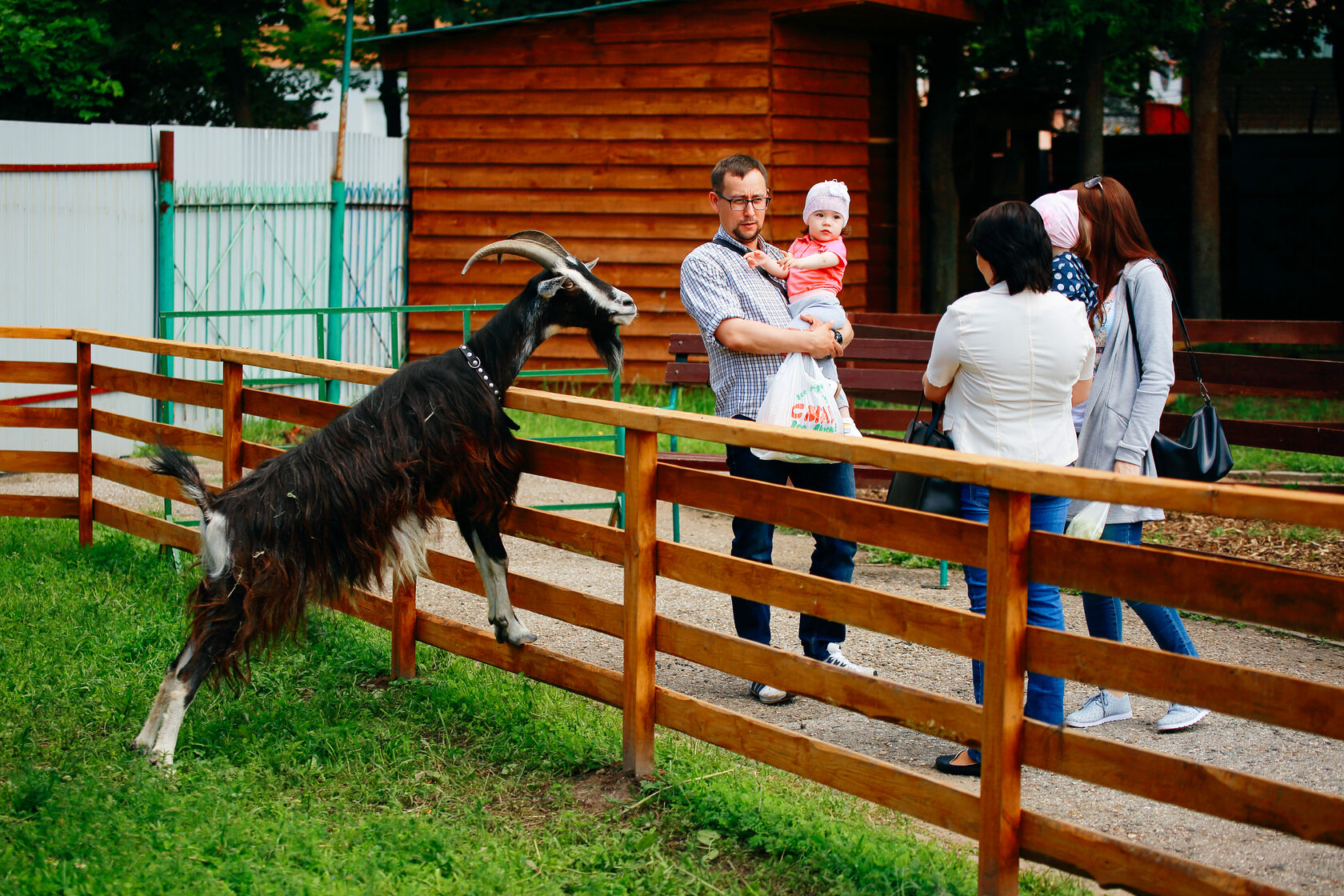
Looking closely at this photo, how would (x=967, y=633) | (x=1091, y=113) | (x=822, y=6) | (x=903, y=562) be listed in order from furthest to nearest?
1. (x=1091, y=113)
2. (x=822, y=6)
3. (x=903, y=562)
4. (x=967, y=633)

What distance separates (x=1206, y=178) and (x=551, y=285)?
485 inches

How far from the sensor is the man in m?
4.81

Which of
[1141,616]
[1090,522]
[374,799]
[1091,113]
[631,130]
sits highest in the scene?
[1091,113]

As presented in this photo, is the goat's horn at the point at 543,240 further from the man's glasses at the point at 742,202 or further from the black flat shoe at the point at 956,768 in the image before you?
the black flat shoe at the point at 956,768

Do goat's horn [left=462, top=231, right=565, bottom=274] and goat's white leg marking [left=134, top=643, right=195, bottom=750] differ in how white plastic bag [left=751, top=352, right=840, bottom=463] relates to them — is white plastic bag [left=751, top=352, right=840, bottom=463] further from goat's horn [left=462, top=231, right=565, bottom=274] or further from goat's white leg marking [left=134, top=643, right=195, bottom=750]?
goat's white leg marking [left=134, top=643, right=195, bottom=750]

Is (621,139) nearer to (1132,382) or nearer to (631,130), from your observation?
(631,130)

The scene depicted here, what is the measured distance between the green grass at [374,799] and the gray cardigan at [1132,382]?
1.60m

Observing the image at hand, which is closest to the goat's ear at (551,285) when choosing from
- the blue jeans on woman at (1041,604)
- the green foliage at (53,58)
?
the blue jeans on woman at (1041,604)

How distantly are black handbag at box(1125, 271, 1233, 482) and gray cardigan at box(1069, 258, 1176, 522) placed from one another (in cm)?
3

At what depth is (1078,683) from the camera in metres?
5.13

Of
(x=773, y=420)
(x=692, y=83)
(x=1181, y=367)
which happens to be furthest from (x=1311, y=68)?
(x=773, y=420)

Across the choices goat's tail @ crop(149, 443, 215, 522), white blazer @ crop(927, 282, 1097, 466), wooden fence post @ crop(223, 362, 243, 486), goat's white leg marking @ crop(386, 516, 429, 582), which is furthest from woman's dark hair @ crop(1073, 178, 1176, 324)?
wooden fence post @ crop(223, 362, 243, 486)

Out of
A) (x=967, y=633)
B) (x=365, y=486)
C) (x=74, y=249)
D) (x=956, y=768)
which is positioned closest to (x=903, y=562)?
(x=956, y=768)

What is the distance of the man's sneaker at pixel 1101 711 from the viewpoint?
15.8ft
